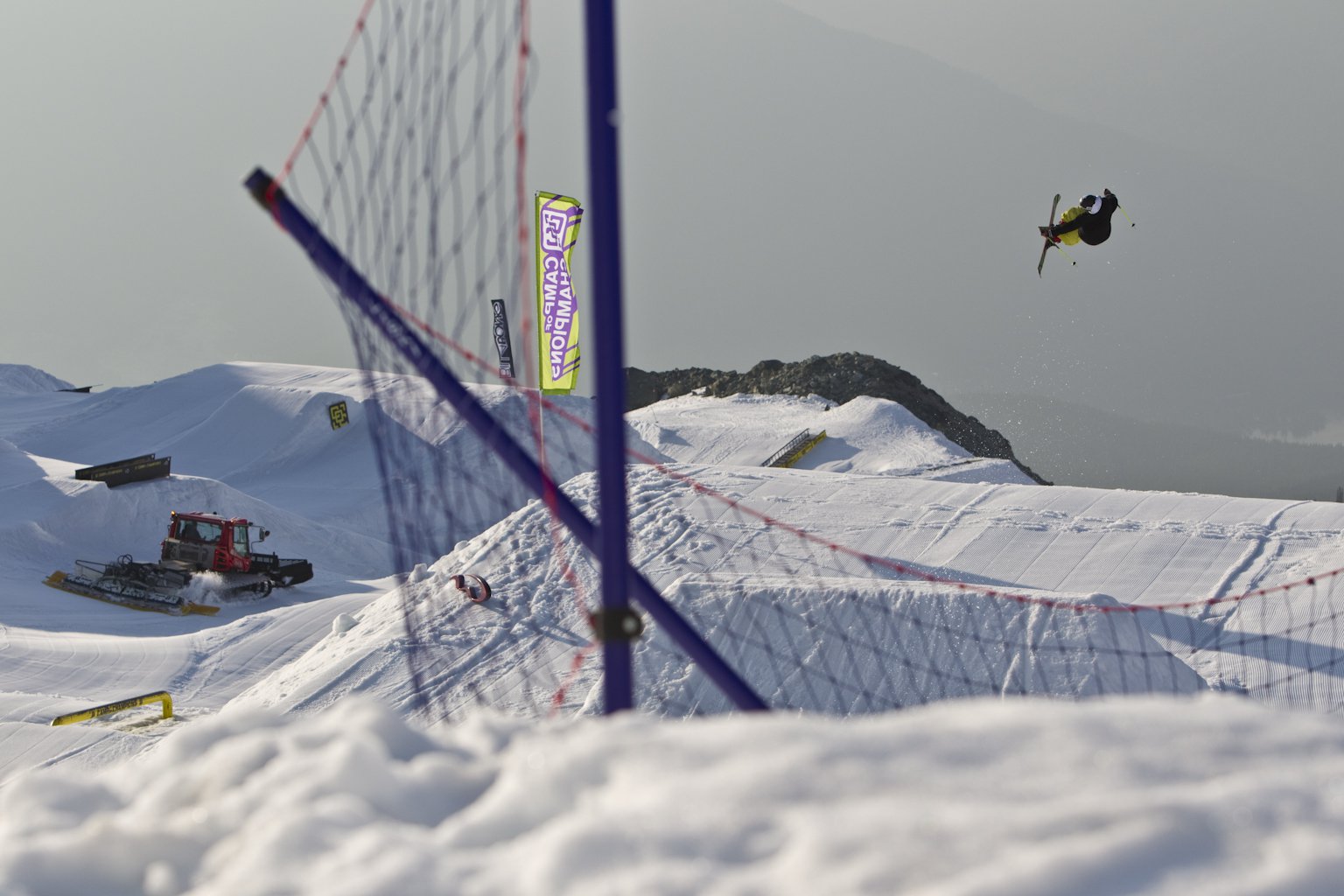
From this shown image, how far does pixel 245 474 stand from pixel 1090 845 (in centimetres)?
3298

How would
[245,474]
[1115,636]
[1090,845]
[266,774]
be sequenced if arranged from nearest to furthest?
[1090,845] < [266,774] < [1115,636] < [245,474]

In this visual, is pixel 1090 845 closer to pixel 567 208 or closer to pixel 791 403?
pixel 567 208

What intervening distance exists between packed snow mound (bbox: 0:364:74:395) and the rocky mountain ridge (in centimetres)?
3202

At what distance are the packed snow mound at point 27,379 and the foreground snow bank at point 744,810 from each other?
56.2 meters

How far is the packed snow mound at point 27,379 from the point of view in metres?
55.6

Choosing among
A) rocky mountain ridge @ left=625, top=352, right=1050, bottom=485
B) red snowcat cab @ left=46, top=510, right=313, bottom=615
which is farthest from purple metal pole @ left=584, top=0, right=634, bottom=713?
rocky mountain ridge @ left=625, top=352, right=1050, bottom=485

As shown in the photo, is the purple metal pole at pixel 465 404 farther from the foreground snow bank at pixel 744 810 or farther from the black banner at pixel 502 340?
the black banner at pixel 502 340

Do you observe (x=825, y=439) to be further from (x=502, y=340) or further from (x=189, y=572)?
(x=189, y=572)

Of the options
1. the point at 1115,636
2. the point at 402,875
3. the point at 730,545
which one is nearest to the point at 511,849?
the point at 402,875

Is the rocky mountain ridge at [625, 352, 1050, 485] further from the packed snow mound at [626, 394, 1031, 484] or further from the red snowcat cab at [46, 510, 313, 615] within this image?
the red snowcat cab at [46, 510, 313, 615]

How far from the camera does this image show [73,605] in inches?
776

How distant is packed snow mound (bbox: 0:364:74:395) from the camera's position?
182ft

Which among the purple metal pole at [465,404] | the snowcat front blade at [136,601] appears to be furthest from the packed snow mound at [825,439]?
the purple metal pole at [465,404]

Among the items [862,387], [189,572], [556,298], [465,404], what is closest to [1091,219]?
[556,298]
